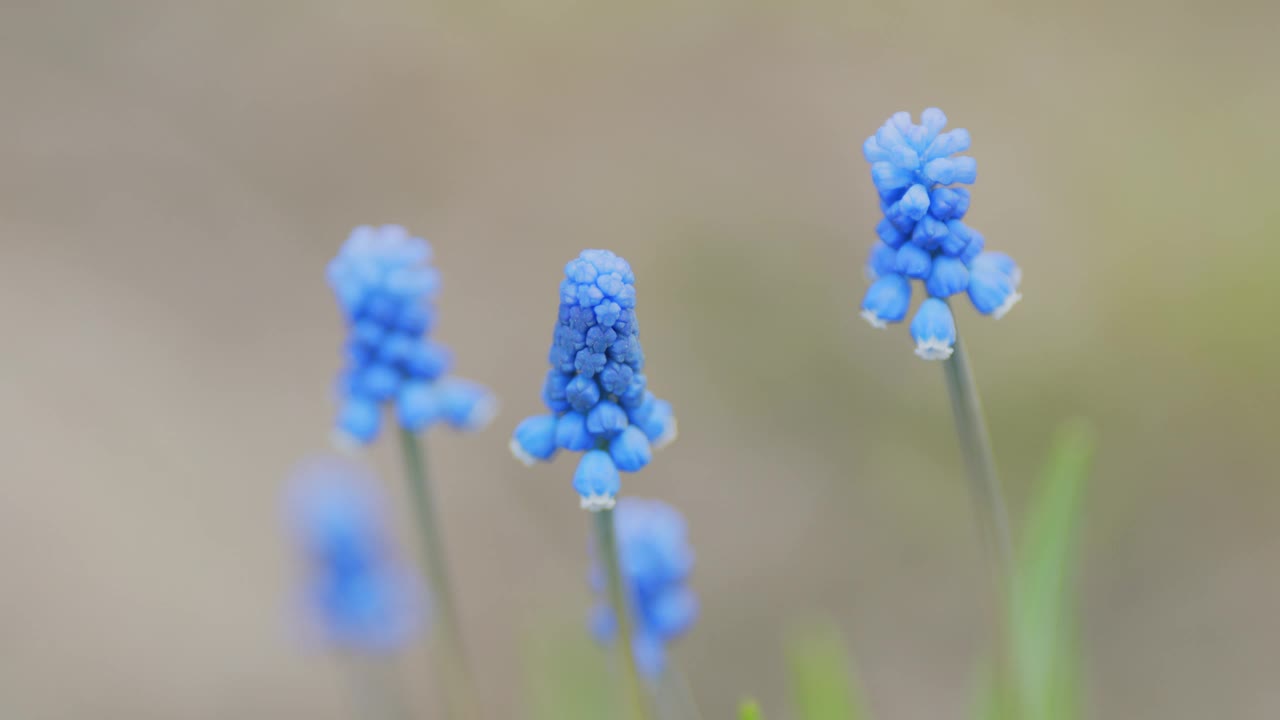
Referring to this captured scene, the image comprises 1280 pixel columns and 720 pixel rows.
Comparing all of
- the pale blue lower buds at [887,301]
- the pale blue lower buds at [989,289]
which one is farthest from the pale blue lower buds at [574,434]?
the pale blue lower buds at [989,289]

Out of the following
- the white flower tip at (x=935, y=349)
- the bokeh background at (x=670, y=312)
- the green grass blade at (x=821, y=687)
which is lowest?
the green grass blade at (x=821, y=687)

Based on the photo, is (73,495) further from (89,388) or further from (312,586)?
(312,586)

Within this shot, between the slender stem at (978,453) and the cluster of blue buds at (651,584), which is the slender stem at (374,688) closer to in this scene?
the cluster of blue buds at (651,584)

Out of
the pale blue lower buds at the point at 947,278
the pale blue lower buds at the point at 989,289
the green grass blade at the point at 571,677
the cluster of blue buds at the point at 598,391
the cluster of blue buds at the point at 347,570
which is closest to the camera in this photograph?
the cluster of blue buds at the point at 598,391

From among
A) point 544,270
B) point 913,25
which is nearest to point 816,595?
point 544,270

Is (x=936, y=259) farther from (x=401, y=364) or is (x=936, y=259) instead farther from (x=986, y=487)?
(x=401, y=364)

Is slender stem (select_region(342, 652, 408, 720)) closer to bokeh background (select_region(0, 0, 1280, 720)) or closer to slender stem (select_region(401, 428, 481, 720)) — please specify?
bokeh background (select_region(0, 0, 1280, 720))
